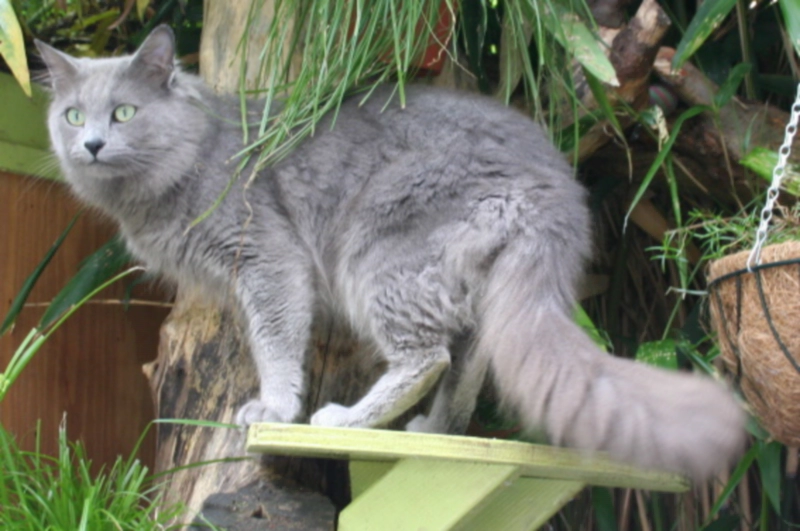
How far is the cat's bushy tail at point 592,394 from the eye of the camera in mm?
1545

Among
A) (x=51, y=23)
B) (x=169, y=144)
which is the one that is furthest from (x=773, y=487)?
(x=51, y=23)

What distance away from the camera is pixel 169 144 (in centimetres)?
224

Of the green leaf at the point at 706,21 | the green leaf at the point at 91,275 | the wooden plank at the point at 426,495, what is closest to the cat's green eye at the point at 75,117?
the green leaf at the point at 91,275

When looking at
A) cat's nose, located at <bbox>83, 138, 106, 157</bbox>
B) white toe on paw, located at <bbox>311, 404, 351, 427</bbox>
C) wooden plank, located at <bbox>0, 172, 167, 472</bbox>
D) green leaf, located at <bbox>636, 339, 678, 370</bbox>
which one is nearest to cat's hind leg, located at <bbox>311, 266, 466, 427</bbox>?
white toe on paw, located at <bbox>311, 404, 351, 427</bbox>

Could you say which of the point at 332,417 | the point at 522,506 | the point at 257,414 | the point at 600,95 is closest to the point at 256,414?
the point at 257,414

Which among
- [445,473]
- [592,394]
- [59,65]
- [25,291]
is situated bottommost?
[25,291]

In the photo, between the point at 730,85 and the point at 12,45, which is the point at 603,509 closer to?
the point at 730,85

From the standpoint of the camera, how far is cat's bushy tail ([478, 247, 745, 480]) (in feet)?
5.07

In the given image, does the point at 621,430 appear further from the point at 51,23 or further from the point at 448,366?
the point at 51,23

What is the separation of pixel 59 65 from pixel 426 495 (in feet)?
4.64

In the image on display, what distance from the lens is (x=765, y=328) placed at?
1.53 m

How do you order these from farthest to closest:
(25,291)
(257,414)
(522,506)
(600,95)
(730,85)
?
1. (25,291)
2. (730,85)
3. (600,95)
4. (257,414)
5. (522,506)

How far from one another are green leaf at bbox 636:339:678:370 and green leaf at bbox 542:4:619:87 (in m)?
0.65

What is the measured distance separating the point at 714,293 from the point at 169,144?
4.25 ft
